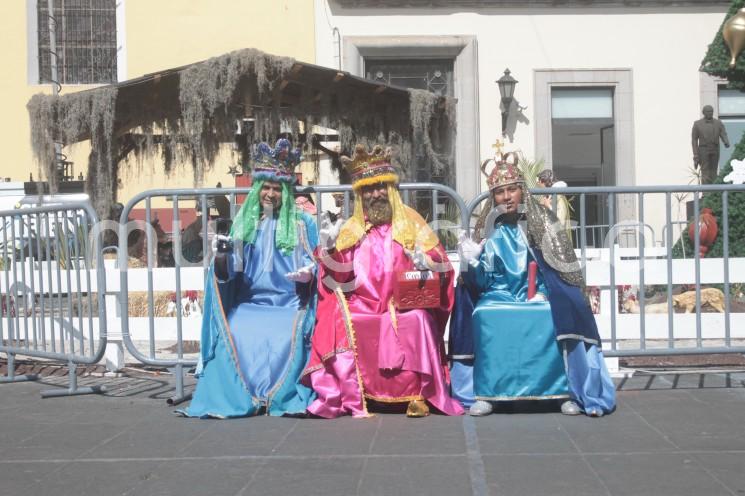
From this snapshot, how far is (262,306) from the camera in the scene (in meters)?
6.32

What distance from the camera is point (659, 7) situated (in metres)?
16.9

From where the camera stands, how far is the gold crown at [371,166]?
6.10 m

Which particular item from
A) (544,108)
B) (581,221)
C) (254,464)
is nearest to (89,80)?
(544,108)

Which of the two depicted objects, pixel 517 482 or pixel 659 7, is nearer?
pixel 517 482

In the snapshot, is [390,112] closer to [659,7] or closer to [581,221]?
[581,221]

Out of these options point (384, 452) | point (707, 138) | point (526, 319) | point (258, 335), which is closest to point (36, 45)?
point (707, 138)

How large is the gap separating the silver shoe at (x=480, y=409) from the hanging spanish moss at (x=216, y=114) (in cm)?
589

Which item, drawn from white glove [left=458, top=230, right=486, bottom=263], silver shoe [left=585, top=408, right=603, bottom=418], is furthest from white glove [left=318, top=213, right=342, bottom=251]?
silver shoe [left=585, top=408, right=603, bottom=418]

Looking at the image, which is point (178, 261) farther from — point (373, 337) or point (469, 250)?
point (469, 250)

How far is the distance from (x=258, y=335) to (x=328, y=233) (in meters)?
0.79

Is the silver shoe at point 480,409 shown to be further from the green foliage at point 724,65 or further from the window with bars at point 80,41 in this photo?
the window with bars at point 80,41

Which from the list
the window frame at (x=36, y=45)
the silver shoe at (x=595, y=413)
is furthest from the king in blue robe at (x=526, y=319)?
the window frame at (x=36, y=45)

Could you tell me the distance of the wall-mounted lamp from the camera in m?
16.6

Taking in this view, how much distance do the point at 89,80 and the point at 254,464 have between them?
1521 centimetres
